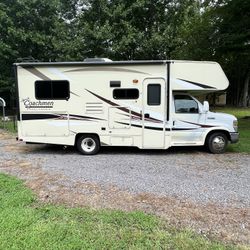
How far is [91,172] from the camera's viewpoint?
22.5 ft

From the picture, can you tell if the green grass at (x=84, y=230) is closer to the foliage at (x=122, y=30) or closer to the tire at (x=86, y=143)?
the tire at (x=86, y=143)

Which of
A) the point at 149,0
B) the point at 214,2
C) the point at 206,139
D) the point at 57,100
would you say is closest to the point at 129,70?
the point at 57,100

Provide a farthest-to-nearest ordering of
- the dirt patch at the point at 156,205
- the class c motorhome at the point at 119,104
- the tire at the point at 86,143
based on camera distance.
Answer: the tire at the point at 86,143, the class c motorhome at the point at 119,104, the dirt patch at the point at 156,205

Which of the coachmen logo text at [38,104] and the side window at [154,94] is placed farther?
the coachmen logo text at [38,104]

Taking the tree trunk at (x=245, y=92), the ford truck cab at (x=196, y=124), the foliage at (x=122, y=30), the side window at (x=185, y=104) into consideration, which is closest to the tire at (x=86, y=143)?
the ford truck cab at (x=196, y=124)

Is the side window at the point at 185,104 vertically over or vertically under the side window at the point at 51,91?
under

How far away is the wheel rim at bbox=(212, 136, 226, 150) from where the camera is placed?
902 centimetres

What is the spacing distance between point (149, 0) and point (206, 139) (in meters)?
11.6

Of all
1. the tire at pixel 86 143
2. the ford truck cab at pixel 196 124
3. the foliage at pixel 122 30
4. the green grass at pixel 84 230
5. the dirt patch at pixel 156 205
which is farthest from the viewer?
the foliage at pixel 122 30

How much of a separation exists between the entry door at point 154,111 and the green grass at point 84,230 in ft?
14.7

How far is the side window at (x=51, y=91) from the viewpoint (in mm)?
8820

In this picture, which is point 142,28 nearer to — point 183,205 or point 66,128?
point 66,128

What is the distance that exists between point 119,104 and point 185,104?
197 cm

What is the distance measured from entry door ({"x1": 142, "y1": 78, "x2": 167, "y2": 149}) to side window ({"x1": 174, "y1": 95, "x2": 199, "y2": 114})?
17.1 inches
